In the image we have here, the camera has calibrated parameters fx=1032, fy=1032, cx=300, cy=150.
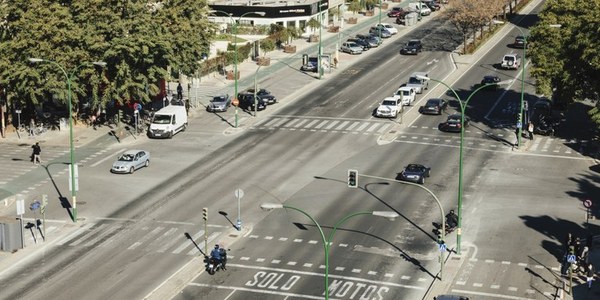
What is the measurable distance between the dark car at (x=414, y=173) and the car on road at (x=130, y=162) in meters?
21.2

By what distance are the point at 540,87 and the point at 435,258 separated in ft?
116

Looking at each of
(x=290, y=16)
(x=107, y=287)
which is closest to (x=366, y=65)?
(x=290, y=16)

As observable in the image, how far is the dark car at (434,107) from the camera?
10356 centimetres

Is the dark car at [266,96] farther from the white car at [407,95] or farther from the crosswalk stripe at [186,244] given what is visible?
the crosswalk stripe at [186,244]

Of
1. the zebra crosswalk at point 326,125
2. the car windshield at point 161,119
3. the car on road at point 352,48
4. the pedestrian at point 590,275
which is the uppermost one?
the pedestrian at point 590,275

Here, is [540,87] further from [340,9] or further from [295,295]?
[340,9]

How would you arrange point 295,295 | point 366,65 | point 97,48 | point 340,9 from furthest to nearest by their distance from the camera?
point 340,9 → point 366,65 → point 97,48 → point 295,295

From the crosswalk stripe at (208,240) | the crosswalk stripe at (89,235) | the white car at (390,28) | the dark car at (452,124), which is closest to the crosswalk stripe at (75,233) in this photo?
the crosswalk stripe at (89,235)

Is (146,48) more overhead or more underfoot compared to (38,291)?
more overhead

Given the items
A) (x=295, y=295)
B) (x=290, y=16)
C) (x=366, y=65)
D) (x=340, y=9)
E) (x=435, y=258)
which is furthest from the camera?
(x=340, y=9)

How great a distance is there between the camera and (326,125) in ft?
328

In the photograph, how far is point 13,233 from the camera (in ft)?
217

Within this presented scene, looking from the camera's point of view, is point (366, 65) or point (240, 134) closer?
point (240, 134)

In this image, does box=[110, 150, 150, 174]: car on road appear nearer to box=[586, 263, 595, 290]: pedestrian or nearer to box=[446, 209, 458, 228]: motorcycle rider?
box=[446, 209, 458, 228]: motorcycle rider
